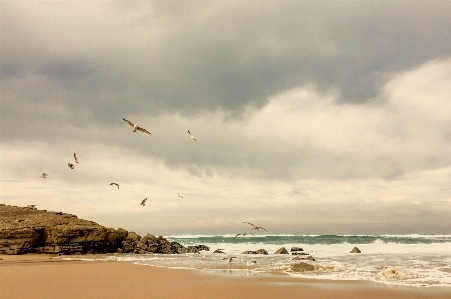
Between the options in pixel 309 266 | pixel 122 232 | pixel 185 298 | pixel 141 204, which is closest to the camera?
pixel 185 298

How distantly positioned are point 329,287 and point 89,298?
30.1 ft

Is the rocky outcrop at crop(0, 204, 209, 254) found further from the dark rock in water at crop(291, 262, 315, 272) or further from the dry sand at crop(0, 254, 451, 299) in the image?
the dark rock in water at crop(291, 262, 315, 272)

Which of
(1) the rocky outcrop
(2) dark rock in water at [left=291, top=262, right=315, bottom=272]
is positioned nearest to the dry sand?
(2) dark rock in water at [left=291, top=262, right=315, bottom=272]

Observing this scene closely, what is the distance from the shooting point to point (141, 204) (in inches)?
990

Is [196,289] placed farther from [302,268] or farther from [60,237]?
[60,237]

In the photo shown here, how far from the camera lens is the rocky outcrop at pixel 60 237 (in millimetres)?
31038

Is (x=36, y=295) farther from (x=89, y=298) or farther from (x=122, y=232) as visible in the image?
(x=122, y=232)

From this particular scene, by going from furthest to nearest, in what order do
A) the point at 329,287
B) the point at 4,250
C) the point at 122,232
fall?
the point at 122,232
the point at 4,250
the point at 329,287

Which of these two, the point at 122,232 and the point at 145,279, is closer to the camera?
the point at 145,279

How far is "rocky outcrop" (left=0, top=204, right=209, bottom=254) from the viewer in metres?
31.0

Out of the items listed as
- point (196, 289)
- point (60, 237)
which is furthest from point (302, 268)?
point (60, 237)

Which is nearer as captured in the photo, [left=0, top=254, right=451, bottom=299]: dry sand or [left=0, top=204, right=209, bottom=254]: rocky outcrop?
[left=0, top=254, right=451, bottom=299]: dry sand

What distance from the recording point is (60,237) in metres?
32.8

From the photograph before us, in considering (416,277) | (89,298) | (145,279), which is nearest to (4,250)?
(145,279)
